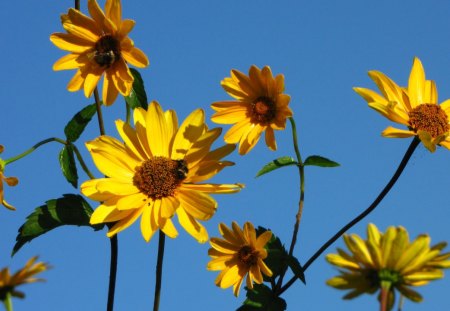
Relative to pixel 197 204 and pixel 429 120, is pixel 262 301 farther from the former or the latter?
pixel 429 120

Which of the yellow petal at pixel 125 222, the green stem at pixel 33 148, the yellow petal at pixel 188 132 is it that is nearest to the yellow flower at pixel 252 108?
the yellow petal at pixel 188 132

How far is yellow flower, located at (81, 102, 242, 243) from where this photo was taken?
3088 millimetres

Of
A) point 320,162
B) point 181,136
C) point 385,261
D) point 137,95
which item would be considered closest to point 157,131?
point 181,136

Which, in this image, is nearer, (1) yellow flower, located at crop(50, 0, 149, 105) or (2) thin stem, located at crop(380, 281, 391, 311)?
(2) thin stem, located at crop(380, 281, 391, 311)

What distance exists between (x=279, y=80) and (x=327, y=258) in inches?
71.5

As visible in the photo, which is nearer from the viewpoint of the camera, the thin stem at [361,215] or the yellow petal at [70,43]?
the thin stem at [361,215]

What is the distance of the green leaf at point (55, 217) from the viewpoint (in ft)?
11.3

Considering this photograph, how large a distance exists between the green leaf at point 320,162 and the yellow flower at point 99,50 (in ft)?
2.84

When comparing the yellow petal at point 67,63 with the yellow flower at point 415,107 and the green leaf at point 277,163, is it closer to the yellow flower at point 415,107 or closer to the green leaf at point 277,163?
the green leaf at point 277,163

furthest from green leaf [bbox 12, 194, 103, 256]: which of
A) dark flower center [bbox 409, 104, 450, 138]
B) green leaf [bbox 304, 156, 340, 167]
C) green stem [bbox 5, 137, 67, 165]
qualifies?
dark flower center [bbox 409, 104, 450, 138]

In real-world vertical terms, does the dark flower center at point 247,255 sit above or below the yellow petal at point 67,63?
below

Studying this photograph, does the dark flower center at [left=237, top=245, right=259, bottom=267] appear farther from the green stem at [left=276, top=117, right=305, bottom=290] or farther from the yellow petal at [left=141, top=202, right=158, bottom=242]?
the yellow petal at [left=141, top=202, right=158, bottom=242]

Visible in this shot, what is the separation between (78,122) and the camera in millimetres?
3643

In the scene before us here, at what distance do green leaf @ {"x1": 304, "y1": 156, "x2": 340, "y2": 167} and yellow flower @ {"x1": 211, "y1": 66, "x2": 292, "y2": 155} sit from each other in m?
0.17
